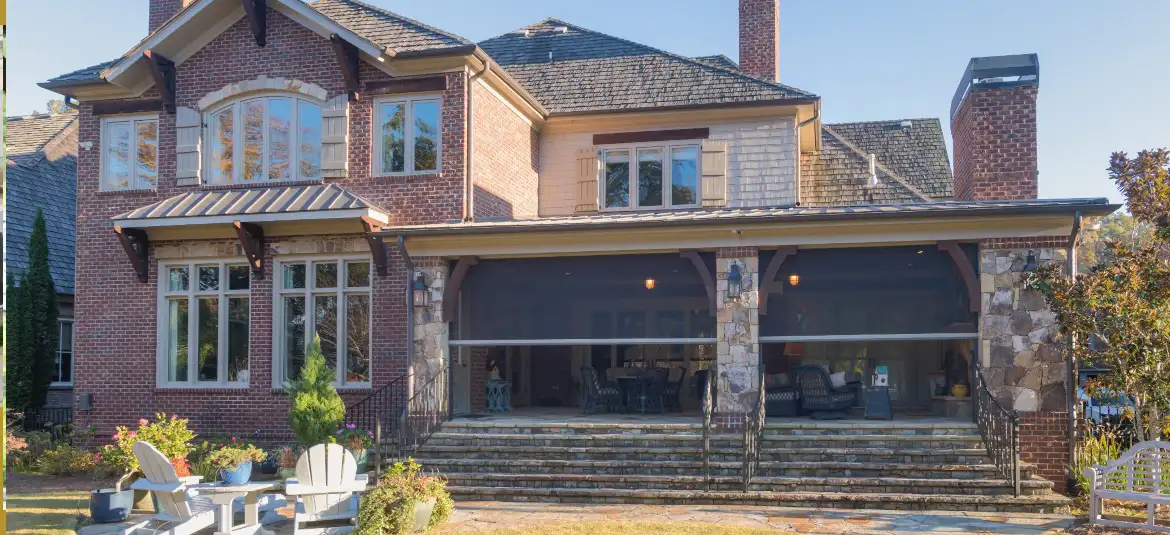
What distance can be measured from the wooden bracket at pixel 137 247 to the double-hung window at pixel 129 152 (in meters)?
0.87

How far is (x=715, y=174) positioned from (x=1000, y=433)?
273 inches

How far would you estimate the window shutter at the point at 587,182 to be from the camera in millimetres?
17203

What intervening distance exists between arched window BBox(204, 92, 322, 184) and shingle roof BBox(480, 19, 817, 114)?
433 centimetres

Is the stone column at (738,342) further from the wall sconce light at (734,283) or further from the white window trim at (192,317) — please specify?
the white window trim at (192,317)

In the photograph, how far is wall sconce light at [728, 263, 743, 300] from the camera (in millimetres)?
12688

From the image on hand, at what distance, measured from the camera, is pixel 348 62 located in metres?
14.8

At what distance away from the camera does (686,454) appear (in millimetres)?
12289

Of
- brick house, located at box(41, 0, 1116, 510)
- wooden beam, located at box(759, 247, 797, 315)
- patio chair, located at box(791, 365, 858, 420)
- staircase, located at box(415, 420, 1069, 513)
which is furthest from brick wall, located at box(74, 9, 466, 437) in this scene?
patio chair, located at box(791, 365, 858, 420)

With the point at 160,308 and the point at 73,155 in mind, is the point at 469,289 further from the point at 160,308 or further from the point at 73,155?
the point at 73,155

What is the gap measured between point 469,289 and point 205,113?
5.32 m

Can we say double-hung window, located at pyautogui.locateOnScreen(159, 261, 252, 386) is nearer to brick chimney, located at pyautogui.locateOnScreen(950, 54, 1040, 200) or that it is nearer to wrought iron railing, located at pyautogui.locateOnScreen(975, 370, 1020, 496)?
wrought iron railing, located at pyautogui.locateOnScreen(975, 370, 1020, 496)

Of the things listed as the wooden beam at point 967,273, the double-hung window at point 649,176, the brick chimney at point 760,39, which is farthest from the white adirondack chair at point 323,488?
the brick chimney at point 760,39

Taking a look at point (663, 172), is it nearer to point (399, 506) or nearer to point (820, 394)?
point (820, 394)

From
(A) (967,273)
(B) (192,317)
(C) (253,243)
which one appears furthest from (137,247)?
(A) (967,273)
